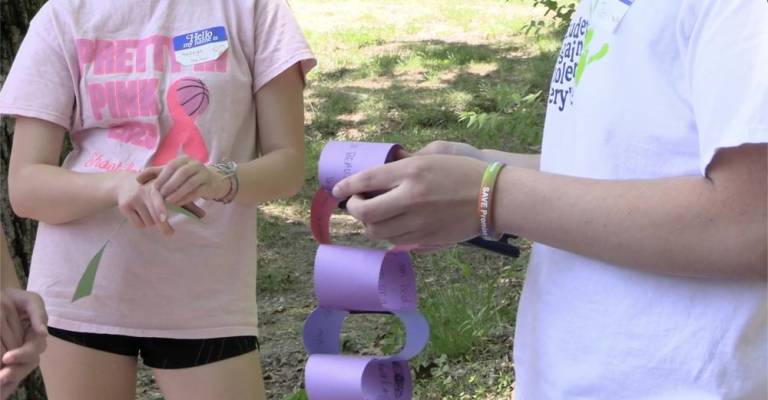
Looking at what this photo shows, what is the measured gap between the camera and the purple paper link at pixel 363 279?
1.44 metres

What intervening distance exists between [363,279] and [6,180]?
5.45ft

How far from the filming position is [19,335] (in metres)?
1.61

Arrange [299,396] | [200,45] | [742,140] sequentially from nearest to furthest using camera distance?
[742,140], [200,45], [299,396]

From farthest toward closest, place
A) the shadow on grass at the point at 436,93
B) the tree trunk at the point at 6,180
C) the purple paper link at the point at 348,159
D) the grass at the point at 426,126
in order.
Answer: the shadow on grass at the point at 436,93
the grass at the point at 426,126
the tree trunk at the point at 6,180
the purple paper link at the point at 348,159

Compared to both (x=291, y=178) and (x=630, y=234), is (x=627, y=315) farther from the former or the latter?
(x=291, y=178)

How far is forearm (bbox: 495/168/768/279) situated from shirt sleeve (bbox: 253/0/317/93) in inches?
38.5

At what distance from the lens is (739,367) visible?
3.50 feet

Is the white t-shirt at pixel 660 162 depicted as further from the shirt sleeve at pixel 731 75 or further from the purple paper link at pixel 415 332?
the purple paper link at pixel 415 332

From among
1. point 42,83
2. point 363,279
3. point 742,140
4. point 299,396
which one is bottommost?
point 299,396

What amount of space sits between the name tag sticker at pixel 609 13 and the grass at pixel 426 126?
2.15m

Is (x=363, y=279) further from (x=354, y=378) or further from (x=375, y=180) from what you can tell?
(x=375, y=180)

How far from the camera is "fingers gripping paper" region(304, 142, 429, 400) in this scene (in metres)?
1.39

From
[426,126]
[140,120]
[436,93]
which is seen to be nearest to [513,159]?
[140,120]

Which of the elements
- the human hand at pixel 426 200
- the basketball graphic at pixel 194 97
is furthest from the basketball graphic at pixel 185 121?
the human hand at pixel 426 200
